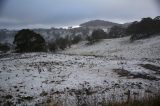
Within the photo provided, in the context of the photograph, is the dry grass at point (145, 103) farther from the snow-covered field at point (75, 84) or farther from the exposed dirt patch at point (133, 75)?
the exposed dirt patch at point (133, 75)

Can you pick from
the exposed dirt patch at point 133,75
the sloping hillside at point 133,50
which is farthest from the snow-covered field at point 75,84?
the sloping hillside at point 133,50

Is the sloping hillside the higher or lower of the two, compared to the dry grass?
lower

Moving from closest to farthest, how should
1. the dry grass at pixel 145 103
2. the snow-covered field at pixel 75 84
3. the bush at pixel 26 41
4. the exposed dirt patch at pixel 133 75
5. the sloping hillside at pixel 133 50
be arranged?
the dry grass at pixel 145 103
the snow-covered field at pixel 75 84
the exposed dirt patch at pixel 133 75
the sloping hillside at pixel 133 50
the bush at pixel 26 41

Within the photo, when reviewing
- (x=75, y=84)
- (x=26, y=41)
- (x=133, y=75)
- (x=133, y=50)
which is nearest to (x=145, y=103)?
(x=75, y=84)

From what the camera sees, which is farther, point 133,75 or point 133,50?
point 133,50

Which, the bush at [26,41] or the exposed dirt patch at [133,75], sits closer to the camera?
the exposed dirt patch at [133,75]

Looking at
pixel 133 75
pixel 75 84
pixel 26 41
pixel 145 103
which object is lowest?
pixel 133 75

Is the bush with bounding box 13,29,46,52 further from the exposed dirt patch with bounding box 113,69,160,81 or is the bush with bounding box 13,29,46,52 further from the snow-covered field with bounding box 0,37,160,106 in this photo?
the exposed dirt patch with bounding box 113,69,160,81

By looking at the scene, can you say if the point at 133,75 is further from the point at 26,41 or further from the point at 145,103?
the point at 26,41

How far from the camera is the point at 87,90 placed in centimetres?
1444

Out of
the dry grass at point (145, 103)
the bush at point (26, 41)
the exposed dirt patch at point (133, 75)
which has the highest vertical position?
the bush at point (26, 41)

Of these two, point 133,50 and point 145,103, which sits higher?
point 145,103

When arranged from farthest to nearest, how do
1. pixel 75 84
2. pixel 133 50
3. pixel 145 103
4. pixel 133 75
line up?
pixel 133 50, pixel 133 75, pixel 75 84, pixel 145 103

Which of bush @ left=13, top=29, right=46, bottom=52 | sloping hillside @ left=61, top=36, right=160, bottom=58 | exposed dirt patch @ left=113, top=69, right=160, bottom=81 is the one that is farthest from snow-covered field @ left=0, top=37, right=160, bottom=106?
bush @ left=13, top=29, right=46, bottom=52
